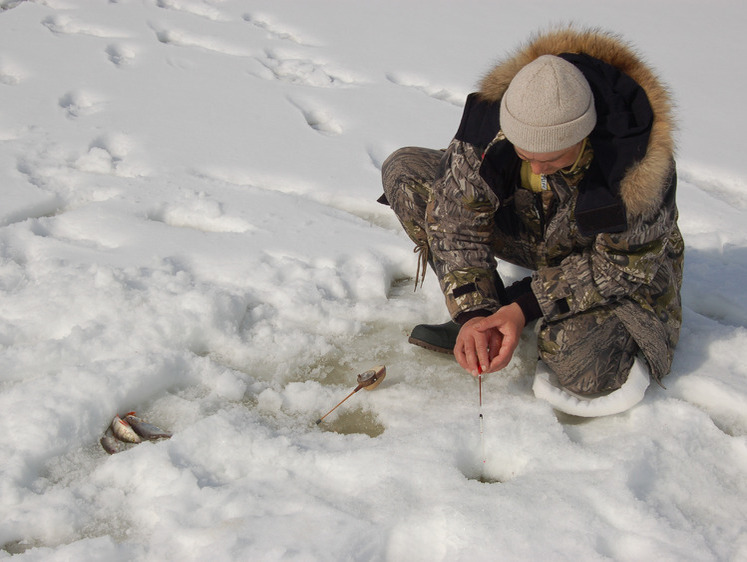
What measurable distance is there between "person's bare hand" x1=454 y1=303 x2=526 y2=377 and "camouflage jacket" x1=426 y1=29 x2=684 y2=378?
3.4 inches

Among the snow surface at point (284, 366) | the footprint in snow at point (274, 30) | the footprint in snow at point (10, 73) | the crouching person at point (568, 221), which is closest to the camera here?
the snow surface at point (284, 366)

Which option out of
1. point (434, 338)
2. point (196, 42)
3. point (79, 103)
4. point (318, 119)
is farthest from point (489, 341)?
point (196, 42)

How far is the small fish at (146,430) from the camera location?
5.85ft

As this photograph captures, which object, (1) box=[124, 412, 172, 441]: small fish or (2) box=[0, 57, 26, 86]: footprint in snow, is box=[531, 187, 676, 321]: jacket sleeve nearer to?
(1) box=[124, 412, 172, 441]: small fish

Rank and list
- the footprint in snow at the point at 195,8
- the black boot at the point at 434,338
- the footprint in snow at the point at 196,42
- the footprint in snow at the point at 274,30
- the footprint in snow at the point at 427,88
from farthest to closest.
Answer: the footprint in snow at the point at 195,8 → the footprint in snow at the point at 274,30 → the footprint in snow at the point at 196,42 → the footprint in snow at the point at 427,88 → the black boot at the point at 434,338

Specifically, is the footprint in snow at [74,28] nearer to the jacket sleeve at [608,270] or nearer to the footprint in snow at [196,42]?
the footprint in snow at [196,42]

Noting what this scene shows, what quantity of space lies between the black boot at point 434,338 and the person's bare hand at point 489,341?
24cm

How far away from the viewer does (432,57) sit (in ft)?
16.0

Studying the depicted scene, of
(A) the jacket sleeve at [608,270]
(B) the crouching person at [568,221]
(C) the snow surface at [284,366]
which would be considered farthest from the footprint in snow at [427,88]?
(A) the jacket sleeve at [608,270]

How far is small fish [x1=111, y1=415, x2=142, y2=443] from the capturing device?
1.77 metres

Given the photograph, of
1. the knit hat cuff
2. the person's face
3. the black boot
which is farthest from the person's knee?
the knit hat cuff

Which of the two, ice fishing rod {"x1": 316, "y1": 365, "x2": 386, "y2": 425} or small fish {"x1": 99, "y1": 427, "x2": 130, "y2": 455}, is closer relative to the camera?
small fish {"x1": 99, "y1": 427, "x2": 130, "y2": 455}

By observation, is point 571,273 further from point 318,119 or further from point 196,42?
point 196,42

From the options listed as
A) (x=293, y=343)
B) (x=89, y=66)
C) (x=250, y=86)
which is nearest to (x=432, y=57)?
(x=250, y=86)
